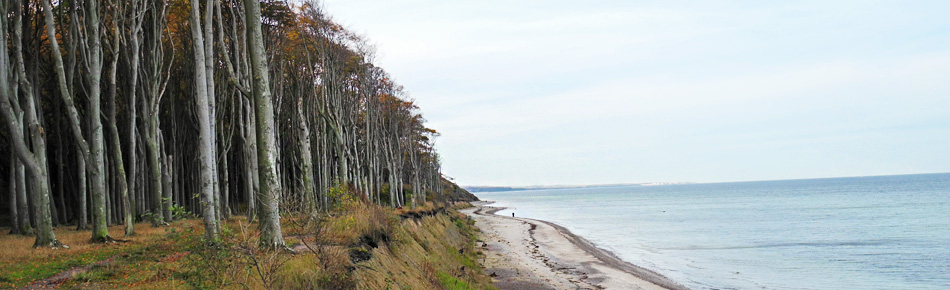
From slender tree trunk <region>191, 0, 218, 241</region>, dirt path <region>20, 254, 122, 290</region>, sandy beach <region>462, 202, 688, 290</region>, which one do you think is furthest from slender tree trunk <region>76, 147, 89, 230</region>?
sandy beach <region>462, 202, 688, 290</region>

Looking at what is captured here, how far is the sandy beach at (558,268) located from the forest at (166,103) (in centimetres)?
581

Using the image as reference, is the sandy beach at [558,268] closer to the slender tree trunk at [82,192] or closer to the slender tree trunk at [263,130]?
the slender tree trunk at [263,130]

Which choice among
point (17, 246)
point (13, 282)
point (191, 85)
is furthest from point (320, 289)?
point (191, 85)

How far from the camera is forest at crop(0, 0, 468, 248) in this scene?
1420 centimetres

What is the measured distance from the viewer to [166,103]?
104 feet

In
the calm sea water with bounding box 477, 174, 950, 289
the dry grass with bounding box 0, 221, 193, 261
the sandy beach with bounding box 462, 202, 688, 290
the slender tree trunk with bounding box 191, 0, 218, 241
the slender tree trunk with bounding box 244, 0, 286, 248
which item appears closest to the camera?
the slender tree trunk with bounding box 244, 0, 286, 248

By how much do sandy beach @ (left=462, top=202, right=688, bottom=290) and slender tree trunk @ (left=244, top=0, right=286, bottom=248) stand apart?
7402mm

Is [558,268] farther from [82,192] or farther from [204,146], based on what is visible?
[82,192]

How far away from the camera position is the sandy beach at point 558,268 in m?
19.4

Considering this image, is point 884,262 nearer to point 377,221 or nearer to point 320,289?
point 377,221

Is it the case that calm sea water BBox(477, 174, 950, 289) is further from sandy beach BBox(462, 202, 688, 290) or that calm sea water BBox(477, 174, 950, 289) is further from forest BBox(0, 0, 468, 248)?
forest BBox(0, 0, 468, 248)

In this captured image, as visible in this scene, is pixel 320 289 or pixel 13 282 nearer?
pixel 320 289

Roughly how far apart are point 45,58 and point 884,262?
35.0m

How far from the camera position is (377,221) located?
620 inches
